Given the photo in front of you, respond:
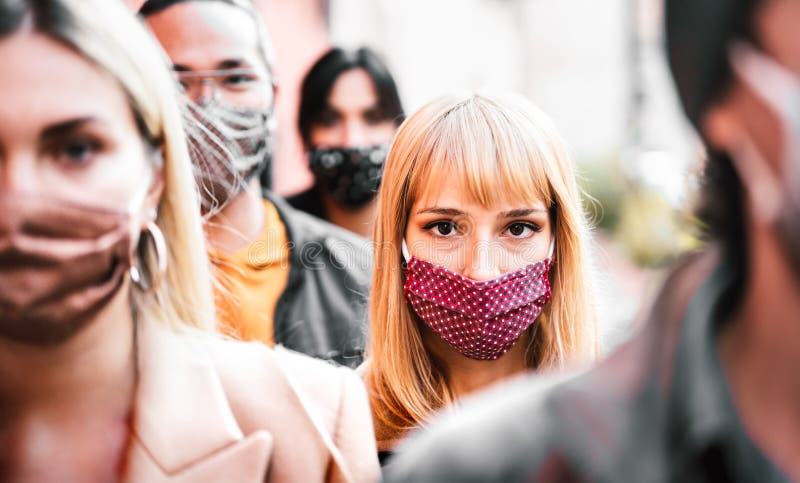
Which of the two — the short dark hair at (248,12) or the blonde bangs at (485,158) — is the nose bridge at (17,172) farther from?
the short dark hair at (248,12)

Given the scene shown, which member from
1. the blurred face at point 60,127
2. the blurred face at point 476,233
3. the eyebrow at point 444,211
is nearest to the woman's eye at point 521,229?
the blurred face at point 476,233

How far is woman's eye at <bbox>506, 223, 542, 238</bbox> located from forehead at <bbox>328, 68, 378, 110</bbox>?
1.93m

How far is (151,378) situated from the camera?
5.62 ft

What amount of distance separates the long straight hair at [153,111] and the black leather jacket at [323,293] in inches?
51.7

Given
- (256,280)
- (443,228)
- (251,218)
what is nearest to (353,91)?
(251,218)

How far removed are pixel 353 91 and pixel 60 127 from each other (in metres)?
2.87

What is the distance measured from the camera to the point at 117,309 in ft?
5.41

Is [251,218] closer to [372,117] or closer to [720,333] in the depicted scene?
[372,117]

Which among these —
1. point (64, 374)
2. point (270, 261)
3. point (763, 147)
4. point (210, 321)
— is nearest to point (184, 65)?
point (270, 261)

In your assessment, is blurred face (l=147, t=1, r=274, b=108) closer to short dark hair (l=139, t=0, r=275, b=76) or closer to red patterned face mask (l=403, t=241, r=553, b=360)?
short dark hair (l=139, t=0, r=275, b=76)

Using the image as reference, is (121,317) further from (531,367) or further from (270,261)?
(270,261)

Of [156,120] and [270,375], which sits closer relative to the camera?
[156,120]

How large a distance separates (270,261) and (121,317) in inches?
68.9

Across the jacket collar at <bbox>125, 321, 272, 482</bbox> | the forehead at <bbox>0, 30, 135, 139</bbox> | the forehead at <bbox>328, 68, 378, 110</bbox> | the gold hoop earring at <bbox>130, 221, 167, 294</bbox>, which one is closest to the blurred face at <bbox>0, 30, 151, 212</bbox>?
the forehead at <bbox>0, 30, 135, 139</bbox>
